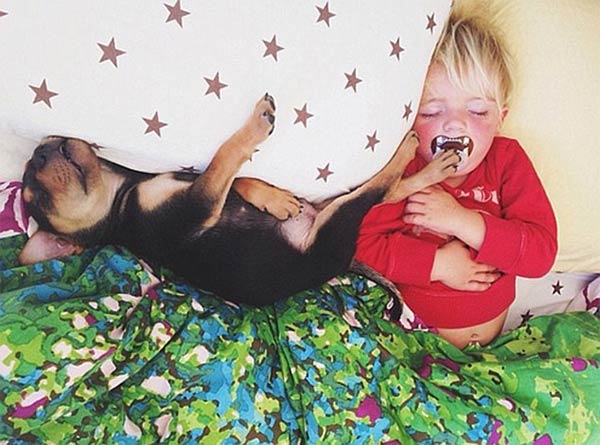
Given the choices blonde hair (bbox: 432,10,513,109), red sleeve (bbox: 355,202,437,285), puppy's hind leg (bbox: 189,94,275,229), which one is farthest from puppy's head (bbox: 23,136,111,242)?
blonde hair (bbox: 432,10,513,109)

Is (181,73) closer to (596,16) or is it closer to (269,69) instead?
(269,69)

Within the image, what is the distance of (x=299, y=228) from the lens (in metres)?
1.05

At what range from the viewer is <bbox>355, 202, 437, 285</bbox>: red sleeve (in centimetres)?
110

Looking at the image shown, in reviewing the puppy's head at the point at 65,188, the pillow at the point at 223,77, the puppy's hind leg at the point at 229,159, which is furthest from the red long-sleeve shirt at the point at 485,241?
the puppy's head at the point at 65,188

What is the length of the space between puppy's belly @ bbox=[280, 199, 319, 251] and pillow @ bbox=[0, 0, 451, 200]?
0.03m

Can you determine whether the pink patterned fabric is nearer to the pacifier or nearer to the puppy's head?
the puppy's head

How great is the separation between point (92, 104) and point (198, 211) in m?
0.19

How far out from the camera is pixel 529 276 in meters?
1.14

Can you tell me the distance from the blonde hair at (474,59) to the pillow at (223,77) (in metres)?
0.05

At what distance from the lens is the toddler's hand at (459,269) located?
1.10 metres

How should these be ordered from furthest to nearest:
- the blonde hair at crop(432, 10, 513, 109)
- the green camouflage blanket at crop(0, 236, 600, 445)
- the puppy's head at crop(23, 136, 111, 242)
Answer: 1. the blonde hair at crop(432, 10, 513, 109)
2. the puppy's head at crop(23, 136, 111, 242)
3. the green camouflage blanket at crop(0, 236, 600, 445)

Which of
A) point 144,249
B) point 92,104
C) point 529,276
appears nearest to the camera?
point 92,104

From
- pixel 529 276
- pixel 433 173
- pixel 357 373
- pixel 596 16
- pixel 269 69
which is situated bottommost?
pixel 357 373

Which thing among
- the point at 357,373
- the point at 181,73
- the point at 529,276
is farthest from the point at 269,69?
the point at 529,276
